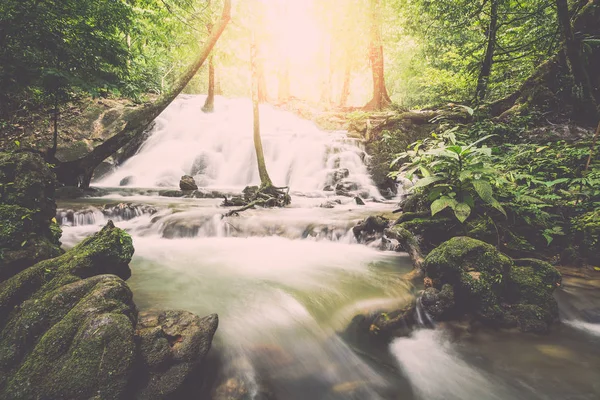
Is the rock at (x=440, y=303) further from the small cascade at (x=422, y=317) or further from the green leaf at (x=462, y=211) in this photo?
A: the green leaf at (x=462, y=211)

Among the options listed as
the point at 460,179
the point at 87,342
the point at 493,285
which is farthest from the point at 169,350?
the point at 460,179

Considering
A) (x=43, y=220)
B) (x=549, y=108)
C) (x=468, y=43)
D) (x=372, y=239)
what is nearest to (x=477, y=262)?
(x=372, y=239)

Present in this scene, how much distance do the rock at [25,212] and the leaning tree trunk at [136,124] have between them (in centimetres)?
430

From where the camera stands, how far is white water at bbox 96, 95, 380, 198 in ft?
39.1

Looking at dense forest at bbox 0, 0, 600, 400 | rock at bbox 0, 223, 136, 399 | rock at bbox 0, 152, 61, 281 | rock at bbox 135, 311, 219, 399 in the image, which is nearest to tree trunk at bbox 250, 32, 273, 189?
dense forest at bbox 0, 0, 600, 400

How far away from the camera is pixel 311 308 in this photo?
3.19 m

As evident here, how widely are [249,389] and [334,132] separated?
582 inches

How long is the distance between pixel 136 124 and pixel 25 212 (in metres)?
5.10

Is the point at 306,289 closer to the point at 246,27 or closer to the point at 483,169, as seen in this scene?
the point at 483,169

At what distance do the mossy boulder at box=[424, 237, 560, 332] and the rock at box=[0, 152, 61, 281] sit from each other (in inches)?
159

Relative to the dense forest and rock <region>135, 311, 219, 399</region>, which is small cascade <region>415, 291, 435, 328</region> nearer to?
the dense forest

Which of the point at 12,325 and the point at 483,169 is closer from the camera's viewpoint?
the point at 12,325

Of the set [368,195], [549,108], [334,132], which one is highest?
[334,132]

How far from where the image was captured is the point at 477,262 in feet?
9.34
